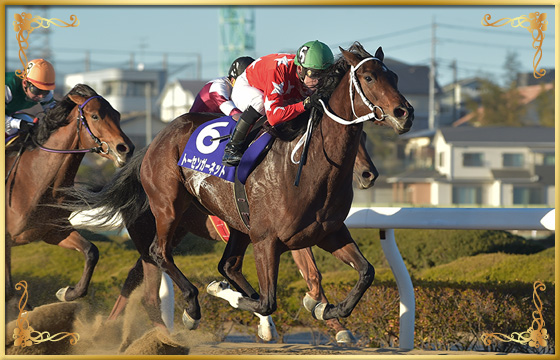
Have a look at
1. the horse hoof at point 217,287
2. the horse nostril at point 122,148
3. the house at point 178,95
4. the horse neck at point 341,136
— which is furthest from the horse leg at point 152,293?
the house at point 178,95

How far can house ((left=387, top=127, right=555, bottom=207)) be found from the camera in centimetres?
3556

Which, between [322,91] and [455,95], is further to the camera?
[455,95]

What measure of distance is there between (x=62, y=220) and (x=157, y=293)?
32.1 inches

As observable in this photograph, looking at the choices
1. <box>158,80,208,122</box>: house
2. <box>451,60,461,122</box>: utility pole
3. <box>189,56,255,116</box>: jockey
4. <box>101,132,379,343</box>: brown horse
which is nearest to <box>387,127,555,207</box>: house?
<box>451,60,461,122</box>: utility pole

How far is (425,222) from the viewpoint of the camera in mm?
5039

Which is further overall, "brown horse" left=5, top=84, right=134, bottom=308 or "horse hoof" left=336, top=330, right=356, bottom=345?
"brown horse" left=5, top=84, right=134, bottom=308

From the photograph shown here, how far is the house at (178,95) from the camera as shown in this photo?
4544cm

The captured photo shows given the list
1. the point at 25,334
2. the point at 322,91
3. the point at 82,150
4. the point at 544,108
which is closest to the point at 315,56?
the point at 322,91

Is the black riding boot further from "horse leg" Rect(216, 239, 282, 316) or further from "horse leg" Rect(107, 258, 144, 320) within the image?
"horse leg" Rect(107, 258, 144, 320)

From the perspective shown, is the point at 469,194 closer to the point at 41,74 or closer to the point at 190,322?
the point at 41,74

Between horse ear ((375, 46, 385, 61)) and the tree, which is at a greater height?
the tree

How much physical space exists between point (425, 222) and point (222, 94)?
61.1 inches

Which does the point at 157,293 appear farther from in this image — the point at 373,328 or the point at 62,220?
the point at 373,328

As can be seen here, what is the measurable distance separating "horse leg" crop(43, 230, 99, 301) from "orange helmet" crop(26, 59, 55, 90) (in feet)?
3.51
